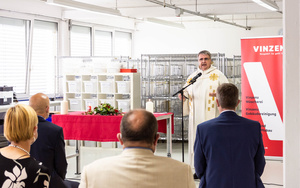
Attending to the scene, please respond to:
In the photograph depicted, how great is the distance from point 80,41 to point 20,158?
391 inches

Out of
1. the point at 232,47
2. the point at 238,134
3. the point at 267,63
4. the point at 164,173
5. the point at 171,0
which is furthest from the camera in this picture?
the point at 232,47

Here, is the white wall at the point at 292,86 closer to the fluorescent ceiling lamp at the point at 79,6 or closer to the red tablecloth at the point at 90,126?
the red tablecloth at the point at 90,126

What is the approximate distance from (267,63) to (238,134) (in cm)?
354

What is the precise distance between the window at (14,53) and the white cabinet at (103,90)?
117cm

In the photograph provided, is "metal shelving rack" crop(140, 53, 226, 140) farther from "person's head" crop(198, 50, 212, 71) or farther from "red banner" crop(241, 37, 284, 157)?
"person's head" crop(198, 50, 212, 71)

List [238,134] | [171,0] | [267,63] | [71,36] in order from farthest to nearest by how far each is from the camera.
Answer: [71,36], [171,0], [267,63], [238,134]

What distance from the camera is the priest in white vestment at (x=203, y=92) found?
6.07 m

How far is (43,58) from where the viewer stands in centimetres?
1047

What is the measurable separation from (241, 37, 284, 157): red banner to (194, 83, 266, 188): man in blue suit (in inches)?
134

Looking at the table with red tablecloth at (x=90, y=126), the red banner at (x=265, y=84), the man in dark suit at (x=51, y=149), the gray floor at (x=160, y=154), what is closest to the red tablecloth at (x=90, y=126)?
the table with red tablecloth at (x=90, y=126)

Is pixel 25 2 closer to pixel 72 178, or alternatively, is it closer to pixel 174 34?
pixel 72 178

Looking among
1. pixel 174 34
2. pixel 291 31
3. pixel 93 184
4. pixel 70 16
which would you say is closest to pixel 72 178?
pixel 291 31

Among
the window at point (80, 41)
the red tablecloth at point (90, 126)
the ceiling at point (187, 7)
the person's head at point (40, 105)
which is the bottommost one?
the red tablecloth at point (90, 126)

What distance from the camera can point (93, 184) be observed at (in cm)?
185
